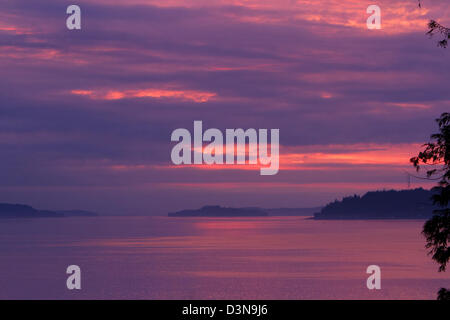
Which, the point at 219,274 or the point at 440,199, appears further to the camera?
the point at 219,274

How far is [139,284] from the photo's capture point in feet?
313

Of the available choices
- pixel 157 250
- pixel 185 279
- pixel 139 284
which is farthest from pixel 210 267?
pixel 157 250

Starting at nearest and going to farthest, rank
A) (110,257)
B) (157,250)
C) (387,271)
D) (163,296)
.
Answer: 1. (163,296)
2. (387,271)
3. (110,257)
4. (157,250)

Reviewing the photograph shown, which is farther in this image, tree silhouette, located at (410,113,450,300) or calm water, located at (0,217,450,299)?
calm water, located at (0,217,450,299)

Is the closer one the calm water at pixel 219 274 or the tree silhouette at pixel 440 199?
the tree silhouette at pixel 440 199
